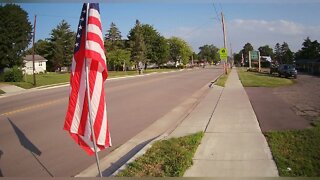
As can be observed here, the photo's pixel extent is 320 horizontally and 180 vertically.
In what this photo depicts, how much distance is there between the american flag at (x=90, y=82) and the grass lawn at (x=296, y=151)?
286cm

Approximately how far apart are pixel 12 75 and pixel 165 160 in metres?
29.4

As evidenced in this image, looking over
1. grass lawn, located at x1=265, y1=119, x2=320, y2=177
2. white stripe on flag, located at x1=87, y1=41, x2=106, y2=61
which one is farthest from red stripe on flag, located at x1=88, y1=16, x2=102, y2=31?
grass lawn, located at x1=265, y1=119, x2=320, y2=177

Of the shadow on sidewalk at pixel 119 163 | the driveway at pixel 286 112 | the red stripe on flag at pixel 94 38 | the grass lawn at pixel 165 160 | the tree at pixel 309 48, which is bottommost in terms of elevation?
the shadow on sidewalk at pixel 119 163

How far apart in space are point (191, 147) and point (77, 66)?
2.97 m

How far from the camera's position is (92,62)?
→ 5012 mm

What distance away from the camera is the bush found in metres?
32.0

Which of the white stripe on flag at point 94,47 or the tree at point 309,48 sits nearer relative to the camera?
the white stripe on flag at point 94,47

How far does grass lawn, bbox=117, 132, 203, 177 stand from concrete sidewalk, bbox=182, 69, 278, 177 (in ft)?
0.52

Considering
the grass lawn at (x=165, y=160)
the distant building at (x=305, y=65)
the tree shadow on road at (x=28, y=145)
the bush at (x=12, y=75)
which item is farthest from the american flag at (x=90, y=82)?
the bush at (x=12, y=75)

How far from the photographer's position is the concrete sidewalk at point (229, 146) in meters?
5.46

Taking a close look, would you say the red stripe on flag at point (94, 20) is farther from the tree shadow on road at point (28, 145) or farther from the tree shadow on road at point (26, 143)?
the tree shadow on road at point (26, 143)

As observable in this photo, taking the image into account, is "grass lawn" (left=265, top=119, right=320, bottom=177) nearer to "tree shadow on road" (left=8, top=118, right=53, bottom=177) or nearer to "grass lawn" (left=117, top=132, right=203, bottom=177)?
"grass lawn" (left=117, top=132, right=203, bottom=177)

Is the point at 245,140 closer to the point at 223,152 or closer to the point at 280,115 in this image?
the point at 223,152

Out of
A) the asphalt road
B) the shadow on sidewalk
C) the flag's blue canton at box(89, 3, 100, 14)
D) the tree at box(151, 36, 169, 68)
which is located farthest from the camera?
the tree at box(151, 36, 169, 68)
